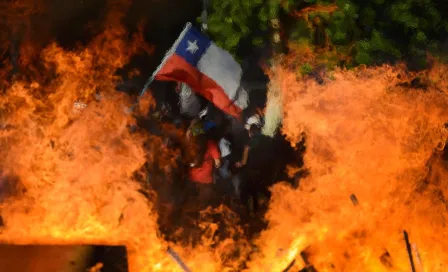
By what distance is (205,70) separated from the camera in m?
7.38

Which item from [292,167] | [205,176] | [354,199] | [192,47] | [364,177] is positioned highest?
[192,47]

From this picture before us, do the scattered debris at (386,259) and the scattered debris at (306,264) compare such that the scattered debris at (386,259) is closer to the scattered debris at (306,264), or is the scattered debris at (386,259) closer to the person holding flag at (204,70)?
the scattered debris at (306,264)

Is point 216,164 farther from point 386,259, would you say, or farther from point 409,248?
point 409,248

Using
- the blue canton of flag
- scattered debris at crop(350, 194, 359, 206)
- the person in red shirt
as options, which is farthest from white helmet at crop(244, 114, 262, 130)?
scattered debris at crop(350, 194, 359, 206)

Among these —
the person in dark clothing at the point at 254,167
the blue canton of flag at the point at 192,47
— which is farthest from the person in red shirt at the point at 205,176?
the blue canton of flag at the point at 192,47

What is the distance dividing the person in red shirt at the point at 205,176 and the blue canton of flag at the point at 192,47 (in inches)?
65.3

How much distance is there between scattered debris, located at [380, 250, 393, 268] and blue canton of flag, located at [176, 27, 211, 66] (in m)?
4.70

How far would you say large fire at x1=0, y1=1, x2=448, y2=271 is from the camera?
575cm

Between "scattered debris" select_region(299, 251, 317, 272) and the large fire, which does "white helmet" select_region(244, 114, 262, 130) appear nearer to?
the large fire

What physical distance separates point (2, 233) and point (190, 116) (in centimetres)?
392

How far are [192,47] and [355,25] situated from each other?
2970 mm

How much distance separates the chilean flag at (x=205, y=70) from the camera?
7211mm

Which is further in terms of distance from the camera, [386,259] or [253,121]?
[253,121]

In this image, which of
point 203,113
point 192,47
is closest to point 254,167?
point 203,113
